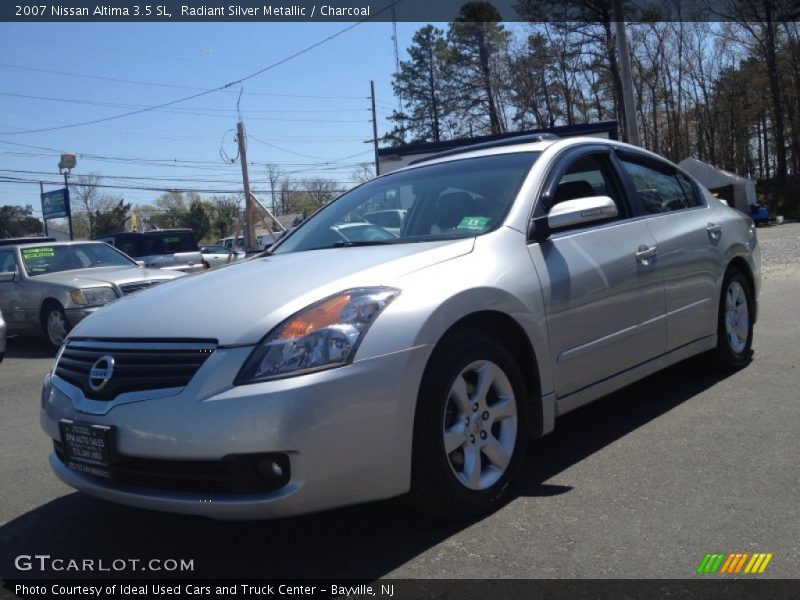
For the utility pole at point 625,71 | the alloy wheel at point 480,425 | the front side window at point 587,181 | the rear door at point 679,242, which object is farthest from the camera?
the utility pole at point 625,71

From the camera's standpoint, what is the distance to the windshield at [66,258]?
34.9 ft

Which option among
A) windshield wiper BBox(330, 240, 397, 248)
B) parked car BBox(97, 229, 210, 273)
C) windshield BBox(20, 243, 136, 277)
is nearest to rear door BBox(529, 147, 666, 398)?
windshield wiper BBox(330, 240, 397, 248)

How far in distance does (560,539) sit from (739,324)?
323 centimetres

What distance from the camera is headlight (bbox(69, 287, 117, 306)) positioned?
380 inches

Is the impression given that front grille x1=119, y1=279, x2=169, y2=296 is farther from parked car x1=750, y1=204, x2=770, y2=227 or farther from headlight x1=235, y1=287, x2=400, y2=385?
parked car x1=750, y1=204, x2=770, y2=227

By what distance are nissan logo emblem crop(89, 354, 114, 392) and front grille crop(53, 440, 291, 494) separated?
312 millimetres

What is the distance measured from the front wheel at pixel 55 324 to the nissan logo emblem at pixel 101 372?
7259mm

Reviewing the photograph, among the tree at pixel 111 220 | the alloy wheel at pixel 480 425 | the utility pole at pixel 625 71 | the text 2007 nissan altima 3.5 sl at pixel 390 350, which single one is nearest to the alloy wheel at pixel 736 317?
the text 2007 nissan altima 3.5 sl at pixel 390 350

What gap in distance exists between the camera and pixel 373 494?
9.29 feet

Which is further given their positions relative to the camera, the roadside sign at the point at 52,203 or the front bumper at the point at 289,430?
the roadside sign at the point at 52,203

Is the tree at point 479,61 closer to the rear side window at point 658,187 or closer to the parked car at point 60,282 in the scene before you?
the parked car at point 60,282

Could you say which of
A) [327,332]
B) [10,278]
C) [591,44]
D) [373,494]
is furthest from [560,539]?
[591,44]

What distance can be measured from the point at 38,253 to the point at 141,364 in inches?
352

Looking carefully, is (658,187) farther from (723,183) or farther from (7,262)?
(723,183)
